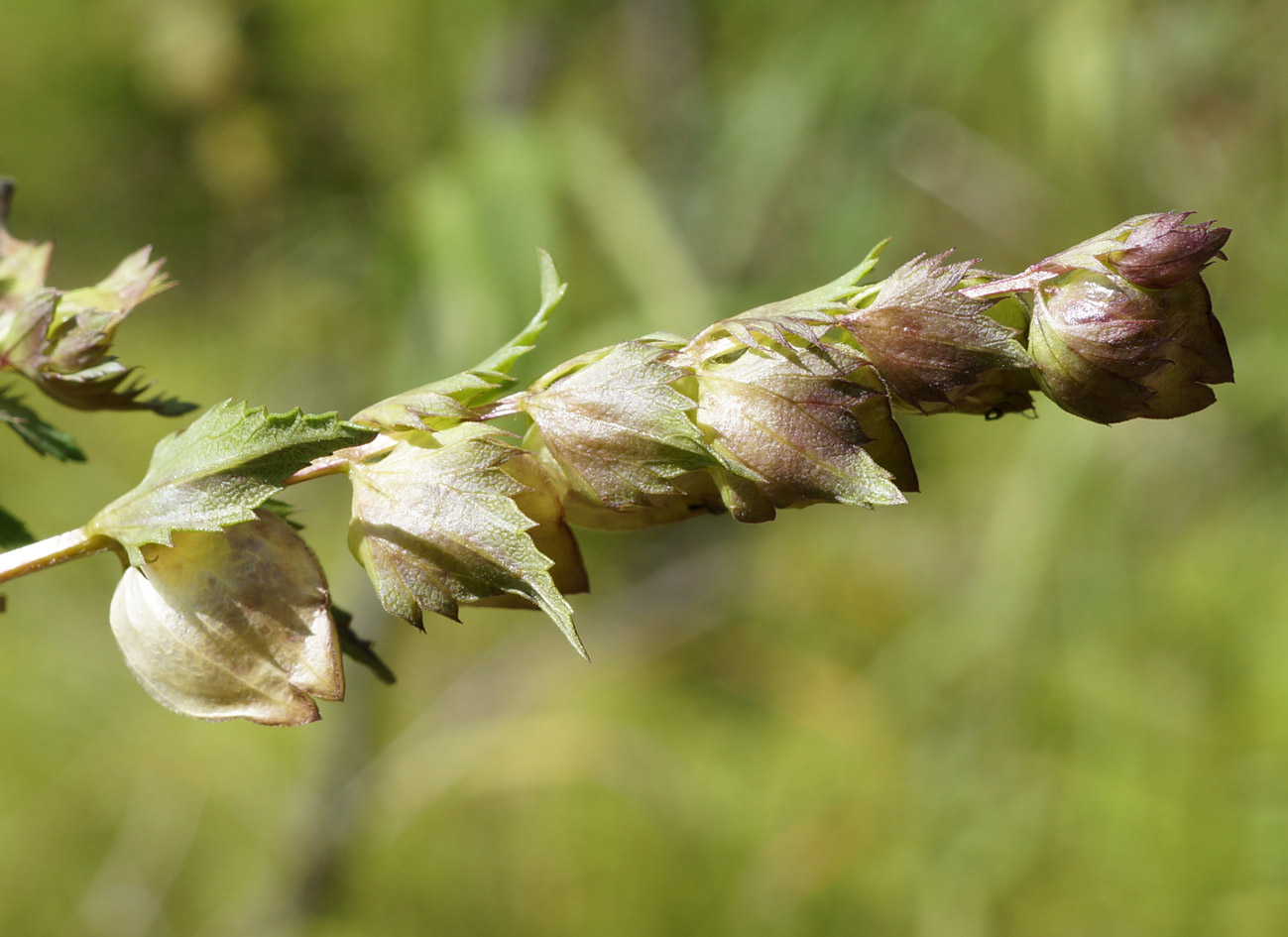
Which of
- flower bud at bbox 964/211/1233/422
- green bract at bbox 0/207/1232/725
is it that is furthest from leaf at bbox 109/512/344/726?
flower bud at bbox 964/211/1233/422

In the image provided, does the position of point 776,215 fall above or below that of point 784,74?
below

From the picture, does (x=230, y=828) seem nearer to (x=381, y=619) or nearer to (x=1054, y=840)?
(x=381, y=619)

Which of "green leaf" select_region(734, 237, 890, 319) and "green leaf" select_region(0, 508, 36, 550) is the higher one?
"green leaf" select_region(734, 237, 890, 319)

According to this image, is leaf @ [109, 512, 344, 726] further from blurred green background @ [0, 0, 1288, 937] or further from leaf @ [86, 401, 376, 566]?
blurred green background @ [0, 0, 1288, 937]

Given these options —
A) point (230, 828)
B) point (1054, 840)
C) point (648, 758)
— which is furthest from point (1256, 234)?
point (230, 828)

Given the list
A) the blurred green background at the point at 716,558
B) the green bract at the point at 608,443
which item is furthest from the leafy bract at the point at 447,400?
the blurred green background at the point at 716,558

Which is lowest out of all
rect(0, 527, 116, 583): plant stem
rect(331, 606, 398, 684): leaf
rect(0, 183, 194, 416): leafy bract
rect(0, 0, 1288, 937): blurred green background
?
rect(0, 0, 1288, 937): blurred green background

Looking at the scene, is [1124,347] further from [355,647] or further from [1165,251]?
[355,647]
